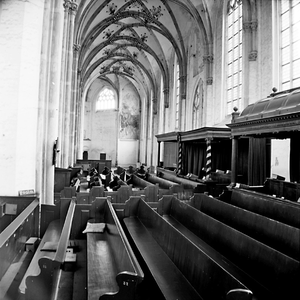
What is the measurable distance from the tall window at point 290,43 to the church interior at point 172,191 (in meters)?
0.04

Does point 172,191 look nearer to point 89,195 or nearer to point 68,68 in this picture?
point 89,195

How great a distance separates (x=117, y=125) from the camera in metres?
33.1

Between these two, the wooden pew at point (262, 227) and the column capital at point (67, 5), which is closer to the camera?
the wooden pew at point (262, 227)

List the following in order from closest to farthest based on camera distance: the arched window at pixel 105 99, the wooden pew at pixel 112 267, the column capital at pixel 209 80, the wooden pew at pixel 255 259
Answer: the wooden pew at pixel 112 267 < the wooden pew at pixel 255 259 < the column capital at pixel 209 80 < the arched window at pixel 105 99

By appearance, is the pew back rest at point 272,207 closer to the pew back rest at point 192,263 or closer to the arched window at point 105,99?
the pew back rest at point 192,263

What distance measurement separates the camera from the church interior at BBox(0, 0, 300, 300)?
2930 millimetres

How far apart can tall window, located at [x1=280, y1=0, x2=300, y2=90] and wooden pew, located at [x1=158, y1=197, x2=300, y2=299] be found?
25.0 ft

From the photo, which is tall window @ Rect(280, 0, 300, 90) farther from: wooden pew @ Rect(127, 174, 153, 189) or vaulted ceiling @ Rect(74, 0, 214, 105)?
wooden pew @ Rect(127, 174, 153, 189)

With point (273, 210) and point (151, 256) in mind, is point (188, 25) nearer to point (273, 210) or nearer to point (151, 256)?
point (273, 210)

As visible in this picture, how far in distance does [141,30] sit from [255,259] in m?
22.3

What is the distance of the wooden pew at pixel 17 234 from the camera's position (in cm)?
312

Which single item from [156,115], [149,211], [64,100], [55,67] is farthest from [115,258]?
[156,115]

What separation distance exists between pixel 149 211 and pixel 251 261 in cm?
213

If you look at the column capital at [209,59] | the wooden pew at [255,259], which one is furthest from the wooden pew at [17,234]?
the column capital at [209,59]
